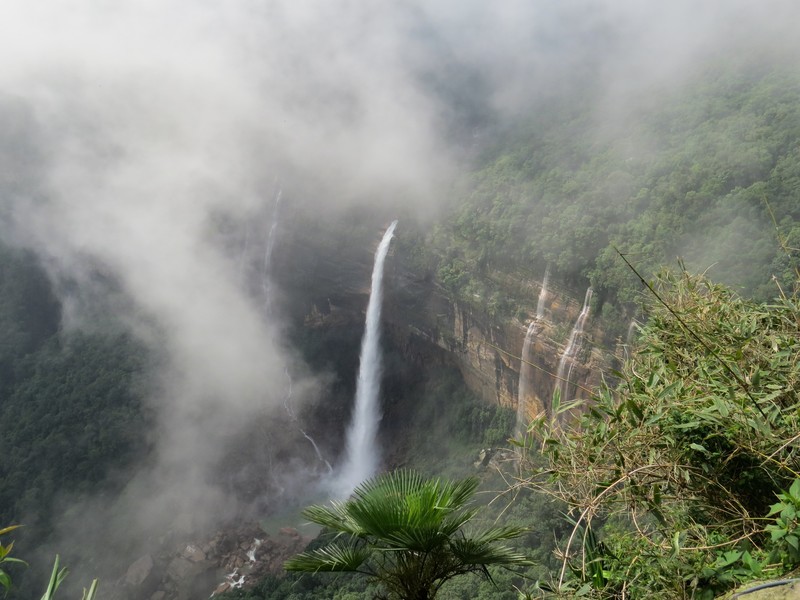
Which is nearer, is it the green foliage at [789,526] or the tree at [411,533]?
the green foliage at [789,526]

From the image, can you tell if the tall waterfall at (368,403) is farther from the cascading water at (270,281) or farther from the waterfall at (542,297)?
the waterfall at (542,297)

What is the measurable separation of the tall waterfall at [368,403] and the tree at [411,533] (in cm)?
2251

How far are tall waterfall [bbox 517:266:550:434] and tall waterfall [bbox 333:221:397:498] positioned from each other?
755cm

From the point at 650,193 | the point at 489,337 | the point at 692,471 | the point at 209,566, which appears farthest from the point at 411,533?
the point at 209,566

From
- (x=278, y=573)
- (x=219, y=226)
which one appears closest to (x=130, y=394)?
(x=219, y=226)

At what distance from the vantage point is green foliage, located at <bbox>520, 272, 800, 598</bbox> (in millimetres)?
2525

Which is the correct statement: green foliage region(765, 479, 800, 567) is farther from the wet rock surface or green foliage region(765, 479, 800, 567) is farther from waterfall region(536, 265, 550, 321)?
the wet rock surface

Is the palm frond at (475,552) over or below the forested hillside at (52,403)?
below

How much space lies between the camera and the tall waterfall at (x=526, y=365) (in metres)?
19.3

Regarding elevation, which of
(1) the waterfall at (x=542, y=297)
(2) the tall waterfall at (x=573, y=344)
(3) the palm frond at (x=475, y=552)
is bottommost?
(3) the palm frond at (x=475, y=552)

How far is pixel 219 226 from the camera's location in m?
31.7

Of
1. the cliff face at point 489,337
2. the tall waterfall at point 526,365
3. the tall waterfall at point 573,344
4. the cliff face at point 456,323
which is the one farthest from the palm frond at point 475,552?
the tall waterfall at point 526,365

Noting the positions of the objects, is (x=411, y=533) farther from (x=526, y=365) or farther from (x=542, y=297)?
(x=526, y=365)

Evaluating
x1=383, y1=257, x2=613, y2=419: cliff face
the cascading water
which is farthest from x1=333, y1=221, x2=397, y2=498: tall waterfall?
the cascading water
